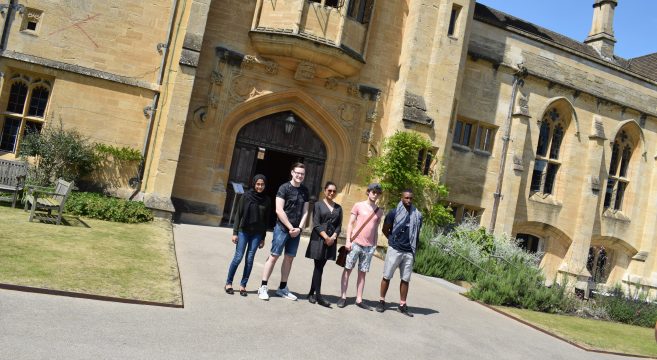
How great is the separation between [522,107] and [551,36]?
6.81 meters

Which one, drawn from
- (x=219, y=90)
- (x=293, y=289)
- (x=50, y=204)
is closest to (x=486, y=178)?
(x=219, y=90)

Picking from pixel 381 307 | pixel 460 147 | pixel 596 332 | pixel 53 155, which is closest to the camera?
pixel 381 307

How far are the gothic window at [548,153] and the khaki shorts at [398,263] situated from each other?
12848 mm

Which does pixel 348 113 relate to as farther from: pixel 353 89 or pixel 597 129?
pixel 597 129

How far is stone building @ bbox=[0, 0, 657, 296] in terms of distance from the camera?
1193cm

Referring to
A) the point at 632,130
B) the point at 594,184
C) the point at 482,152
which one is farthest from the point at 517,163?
the point at 632,130

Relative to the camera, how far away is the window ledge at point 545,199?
1783 cm

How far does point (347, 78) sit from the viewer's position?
45.7 ft

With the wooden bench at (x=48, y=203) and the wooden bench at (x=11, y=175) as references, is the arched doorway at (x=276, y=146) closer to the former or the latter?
the wooden bench at (x=48, y=203)

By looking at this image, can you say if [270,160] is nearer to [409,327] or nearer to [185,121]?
[185,121]

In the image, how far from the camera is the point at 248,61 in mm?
12977

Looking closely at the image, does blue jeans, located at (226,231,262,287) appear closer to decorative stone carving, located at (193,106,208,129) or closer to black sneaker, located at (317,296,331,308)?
black sneaker, located at (317,296,331,308)

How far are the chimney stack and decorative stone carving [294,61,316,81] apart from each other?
634 inches

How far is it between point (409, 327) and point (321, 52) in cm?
837
